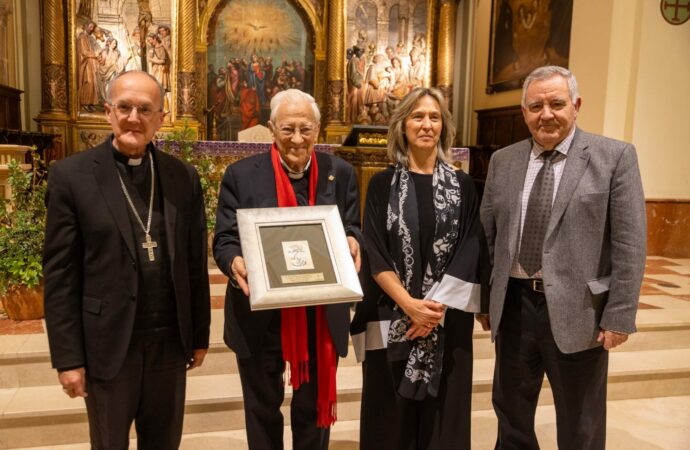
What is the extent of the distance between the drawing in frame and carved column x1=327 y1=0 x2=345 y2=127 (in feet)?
28.2

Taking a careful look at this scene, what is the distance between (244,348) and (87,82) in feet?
29.3

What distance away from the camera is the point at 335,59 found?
1034 centimetres

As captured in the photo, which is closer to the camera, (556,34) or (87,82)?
(556,34)

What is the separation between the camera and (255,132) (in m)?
7.65

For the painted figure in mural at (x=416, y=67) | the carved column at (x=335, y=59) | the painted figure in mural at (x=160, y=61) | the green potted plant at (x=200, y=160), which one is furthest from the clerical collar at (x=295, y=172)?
the painted figure in mural at (x=416, y=67)

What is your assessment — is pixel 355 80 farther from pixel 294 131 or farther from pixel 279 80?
pixel 294 131

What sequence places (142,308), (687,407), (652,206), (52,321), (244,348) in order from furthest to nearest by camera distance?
(652,206)
(687,407)
(244,348)
(142,308)
(52,321)

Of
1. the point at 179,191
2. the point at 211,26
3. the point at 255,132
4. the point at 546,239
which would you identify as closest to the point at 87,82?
the point at 211,26

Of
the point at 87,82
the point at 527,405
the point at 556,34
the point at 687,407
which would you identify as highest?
the point at 556,34

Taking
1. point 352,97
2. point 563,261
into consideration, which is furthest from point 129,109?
point 352,97

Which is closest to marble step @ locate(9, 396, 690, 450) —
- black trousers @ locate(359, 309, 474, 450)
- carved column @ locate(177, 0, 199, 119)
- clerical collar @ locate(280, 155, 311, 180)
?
black trousers @ locate(359, 309, 474, 450)

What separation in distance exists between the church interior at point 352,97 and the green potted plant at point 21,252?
16 cm

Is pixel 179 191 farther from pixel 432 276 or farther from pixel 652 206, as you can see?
pixel 652 206

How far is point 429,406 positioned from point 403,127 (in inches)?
46.2
